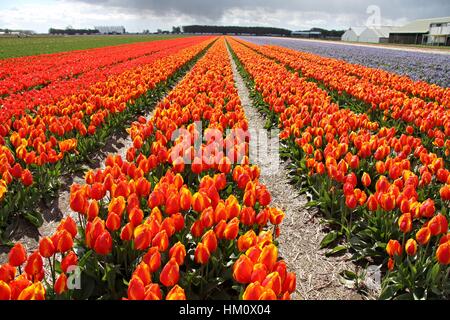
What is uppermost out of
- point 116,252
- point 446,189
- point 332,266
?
point 446,189

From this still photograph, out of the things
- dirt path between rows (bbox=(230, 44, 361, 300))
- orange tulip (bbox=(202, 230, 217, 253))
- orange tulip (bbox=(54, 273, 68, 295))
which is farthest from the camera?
dirt path between rows (bbox=(230, 44, 361, 300))

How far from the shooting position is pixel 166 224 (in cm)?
260

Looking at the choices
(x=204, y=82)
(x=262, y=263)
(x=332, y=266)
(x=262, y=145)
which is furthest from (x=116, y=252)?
(x=204, y=82)

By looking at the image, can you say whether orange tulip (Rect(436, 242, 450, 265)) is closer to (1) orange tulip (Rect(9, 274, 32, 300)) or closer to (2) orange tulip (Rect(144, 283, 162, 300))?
(2) orange tulip (Rect(144, 283, 162, 300))

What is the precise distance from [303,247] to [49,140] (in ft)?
14.2

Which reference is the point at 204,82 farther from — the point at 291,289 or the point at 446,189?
the point at 291,289

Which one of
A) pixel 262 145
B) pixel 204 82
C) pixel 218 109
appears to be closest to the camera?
pixel 218 109

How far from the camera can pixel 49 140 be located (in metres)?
5.80

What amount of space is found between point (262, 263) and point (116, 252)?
1.43 metres

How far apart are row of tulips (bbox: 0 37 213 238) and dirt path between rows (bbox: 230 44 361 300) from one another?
3.00 m

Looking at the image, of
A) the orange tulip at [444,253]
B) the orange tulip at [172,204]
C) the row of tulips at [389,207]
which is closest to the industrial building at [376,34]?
the row of tulips at [389,207]

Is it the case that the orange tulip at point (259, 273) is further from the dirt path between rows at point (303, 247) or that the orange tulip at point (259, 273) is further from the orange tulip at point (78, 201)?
the orange tulip at point (78, 201)

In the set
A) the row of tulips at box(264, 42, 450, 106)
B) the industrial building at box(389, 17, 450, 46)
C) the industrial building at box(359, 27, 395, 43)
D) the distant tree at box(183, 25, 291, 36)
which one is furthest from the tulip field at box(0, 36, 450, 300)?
the distant tree at box(183, 25, 291, 36)

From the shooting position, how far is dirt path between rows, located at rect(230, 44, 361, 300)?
3.44 metres
